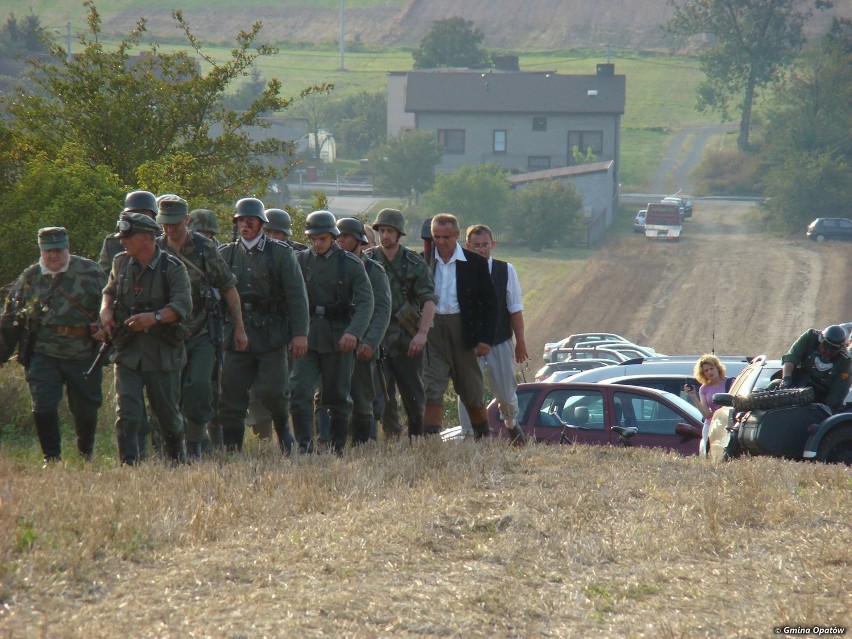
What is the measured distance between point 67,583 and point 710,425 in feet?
27.4

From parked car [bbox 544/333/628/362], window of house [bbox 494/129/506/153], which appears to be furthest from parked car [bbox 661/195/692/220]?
parked car [bbox 544/333/628/362]

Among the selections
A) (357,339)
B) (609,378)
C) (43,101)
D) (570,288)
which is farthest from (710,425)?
(570,288)

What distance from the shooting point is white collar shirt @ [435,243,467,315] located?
10.4m

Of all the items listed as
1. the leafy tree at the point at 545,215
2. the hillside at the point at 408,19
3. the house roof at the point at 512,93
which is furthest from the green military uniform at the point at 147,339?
the hillside at the point at 408,19

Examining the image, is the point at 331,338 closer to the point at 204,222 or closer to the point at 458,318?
the point at 458,318

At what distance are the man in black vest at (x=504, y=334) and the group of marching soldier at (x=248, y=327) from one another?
0.02 metres

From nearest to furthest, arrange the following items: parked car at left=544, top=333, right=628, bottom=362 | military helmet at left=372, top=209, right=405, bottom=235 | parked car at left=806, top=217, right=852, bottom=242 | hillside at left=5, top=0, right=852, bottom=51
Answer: military helmet at left=372, top=209, right=405, bottom=235 < parked car at left=544, top=333, right=628, bottom=362 < parked car at left=806, top=217, right=852, bottom=242 < hillside at left=5, top=0, right=852, bottom=51

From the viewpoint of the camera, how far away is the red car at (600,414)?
13.5m

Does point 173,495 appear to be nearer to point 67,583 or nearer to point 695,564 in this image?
point 67,583

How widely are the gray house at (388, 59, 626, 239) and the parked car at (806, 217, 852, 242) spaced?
1789 centimetres

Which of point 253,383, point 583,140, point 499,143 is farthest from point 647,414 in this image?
point 583,140

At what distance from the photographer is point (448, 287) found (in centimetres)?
1042

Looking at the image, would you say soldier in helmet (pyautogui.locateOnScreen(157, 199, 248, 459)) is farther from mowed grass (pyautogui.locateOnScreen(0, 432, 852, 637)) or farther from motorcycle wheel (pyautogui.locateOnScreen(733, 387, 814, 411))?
motorcycle wheel (pyautogui.locateOnScreen(733, 387, 814, 411))

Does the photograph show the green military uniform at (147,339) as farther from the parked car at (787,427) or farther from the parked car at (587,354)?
the parked car at (587,354)
